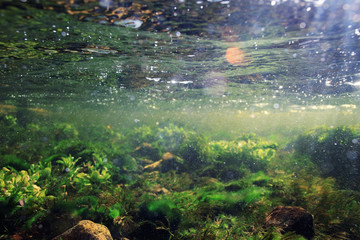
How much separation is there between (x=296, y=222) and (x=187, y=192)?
13.7 ft

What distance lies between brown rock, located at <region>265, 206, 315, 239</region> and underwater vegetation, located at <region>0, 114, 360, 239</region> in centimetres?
37

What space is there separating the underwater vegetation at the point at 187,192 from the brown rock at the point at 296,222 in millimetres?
373

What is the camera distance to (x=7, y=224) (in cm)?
489

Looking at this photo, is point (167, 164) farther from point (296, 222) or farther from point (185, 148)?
point (296, 222)

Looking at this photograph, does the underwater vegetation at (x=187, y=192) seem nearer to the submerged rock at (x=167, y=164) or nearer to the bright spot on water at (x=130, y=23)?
the submerged rock at (x=167, y=164)

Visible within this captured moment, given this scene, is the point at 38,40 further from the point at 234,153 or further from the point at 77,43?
the point at 234,153

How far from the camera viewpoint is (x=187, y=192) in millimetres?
8461

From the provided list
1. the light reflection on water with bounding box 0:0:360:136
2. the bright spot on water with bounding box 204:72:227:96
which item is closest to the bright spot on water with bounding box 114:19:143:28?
the light reflection on water with bounding box 0:0:360:136

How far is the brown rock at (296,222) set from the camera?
538 cm

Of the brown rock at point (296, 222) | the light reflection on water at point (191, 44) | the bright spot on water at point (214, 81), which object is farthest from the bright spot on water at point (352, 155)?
the bright spot on water at point (214, 81)

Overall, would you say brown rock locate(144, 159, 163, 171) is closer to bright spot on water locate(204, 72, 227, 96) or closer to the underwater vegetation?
the underwater vegetation

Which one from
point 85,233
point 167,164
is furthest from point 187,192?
point 167,164

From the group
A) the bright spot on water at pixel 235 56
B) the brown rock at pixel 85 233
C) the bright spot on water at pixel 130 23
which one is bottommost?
the brown rock at pixel 85 233

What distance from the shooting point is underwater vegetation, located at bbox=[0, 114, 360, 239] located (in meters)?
5.63
